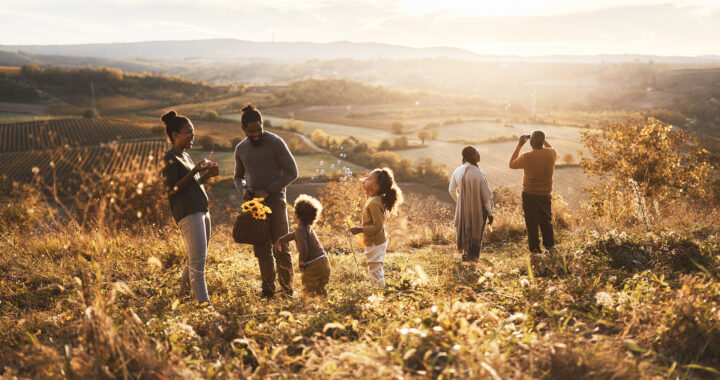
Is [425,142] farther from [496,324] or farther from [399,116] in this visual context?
[496,324]

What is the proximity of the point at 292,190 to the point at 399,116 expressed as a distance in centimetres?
5644

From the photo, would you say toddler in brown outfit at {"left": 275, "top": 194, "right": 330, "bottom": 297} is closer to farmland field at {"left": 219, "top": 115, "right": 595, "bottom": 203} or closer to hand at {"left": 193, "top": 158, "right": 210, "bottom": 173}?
hand at {"left": 193, "top": 158, "right": 210, "bottom": 173}

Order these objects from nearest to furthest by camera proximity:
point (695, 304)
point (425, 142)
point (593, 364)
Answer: point (593, 364), point (695, 304), point (425, 142)

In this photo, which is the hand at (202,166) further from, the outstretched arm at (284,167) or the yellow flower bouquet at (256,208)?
the outstretched arm at (284,167)

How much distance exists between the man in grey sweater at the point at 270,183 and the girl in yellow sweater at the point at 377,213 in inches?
33.3

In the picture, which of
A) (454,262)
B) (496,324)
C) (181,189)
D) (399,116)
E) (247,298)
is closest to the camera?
(496,324)

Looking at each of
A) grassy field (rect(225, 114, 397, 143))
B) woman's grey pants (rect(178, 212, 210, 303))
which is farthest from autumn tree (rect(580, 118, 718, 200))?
grassy field (rect(225, 114, 397, 143))

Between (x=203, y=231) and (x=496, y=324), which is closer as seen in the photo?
(x=496, y=324)

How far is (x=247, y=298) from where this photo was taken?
4.14 metres

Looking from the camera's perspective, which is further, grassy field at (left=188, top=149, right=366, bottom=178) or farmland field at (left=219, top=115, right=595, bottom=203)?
grassy field at (left=188, top=149, right=366, bottom=178)

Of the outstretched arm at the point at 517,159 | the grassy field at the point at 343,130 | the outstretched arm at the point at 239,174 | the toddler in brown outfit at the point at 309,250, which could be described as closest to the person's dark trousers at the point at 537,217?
the outstretched arm at the point at 517,159

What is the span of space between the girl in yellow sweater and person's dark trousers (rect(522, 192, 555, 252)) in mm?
2465

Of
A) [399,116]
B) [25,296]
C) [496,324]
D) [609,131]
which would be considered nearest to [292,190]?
[609,131]

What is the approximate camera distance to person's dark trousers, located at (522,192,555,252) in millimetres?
5926
